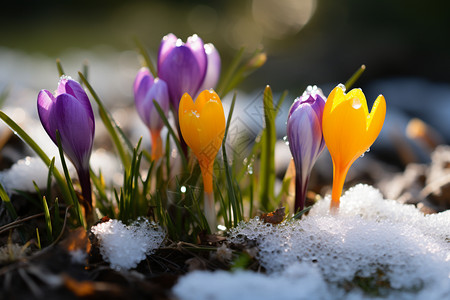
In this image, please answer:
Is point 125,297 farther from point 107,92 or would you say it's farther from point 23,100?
point 107,92

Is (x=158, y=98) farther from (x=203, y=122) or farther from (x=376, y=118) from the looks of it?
(x=376, y=118)

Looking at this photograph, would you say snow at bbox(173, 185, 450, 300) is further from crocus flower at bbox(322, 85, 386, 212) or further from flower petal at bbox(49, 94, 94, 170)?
flower petal at bbox(49, 94, 94, 170)

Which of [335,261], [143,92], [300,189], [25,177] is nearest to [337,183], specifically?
[300,189]

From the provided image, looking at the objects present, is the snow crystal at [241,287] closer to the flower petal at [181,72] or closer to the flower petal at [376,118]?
the flower petal at [376,118]

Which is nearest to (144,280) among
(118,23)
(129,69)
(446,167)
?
(446,167)

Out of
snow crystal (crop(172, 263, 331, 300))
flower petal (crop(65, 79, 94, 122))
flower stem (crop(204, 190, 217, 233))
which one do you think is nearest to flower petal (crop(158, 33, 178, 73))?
flower petal (crop(65, 79, 94, 122))

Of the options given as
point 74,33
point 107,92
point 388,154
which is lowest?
point 388,154
